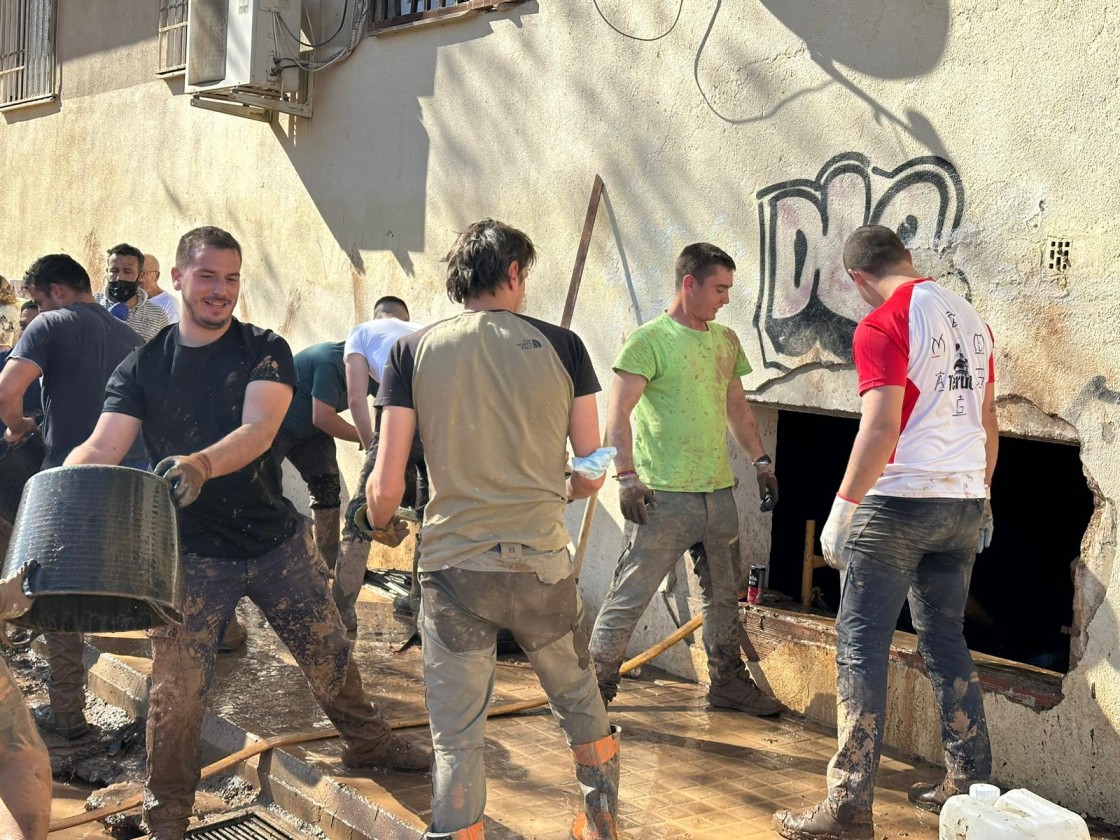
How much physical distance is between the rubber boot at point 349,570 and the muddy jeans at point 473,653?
2.93m

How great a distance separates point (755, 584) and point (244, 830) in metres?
2.63

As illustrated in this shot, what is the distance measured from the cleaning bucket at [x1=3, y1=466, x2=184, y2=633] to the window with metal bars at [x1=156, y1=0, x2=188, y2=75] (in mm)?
7554

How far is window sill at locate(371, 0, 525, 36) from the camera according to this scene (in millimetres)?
7324

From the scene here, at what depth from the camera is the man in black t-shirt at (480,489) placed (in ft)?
11.7

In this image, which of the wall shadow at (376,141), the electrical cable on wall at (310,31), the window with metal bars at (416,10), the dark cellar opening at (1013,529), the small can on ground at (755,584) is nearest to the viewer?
the small can on ground at (755,584)

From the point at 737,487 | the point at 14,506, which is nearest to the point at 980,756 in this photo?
the point at 737,487

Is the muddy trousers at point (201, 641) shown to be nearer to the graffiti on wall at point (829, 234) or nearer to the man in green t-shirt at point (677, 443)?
the man in green t-shirt at point (677, 443)

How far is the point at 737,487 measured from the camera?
607 centimetres

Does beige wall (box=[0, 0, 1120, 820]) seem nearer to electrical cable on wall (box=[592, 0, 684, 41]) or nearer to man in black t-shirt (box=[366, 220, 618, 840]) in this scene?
electrical cable on wall (box=[592, 0, 684, 41])

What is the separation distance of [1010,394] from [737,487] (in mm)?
1623

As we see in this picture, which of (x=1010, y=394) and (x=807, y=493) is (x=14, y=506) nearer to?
(x=807, y=493)

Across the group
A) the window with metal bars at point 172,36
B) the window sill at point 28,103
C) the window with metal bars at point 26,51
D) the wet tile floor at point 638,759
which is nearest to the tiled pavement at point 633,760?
the wet tile floor at point 638,759

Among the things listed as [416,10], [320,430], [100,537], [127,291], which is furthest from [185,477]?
[416,10]

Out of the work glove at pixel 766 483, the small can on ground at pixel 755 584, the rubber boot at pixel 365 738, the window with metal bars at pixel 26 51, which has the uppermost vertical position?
the window with metal bars at pixel 26 51
